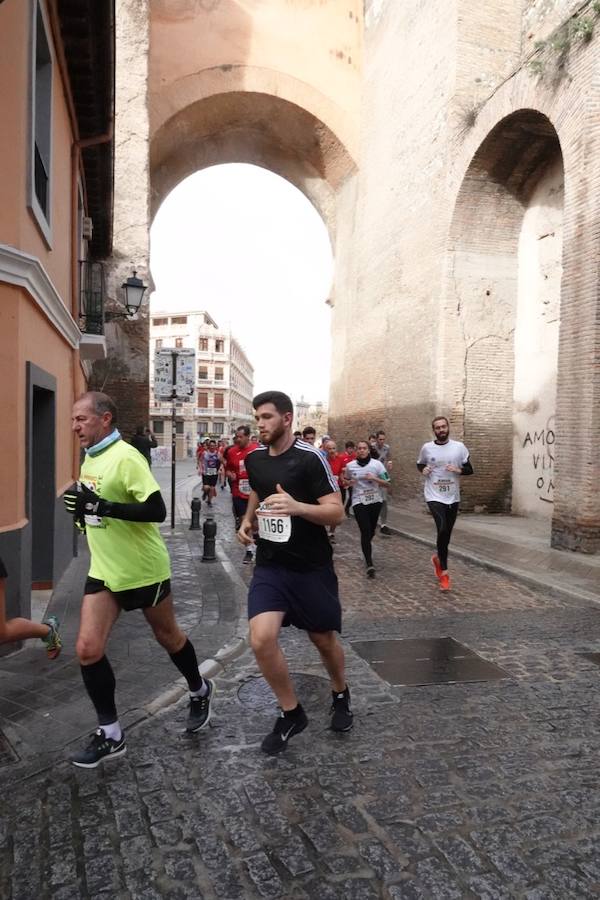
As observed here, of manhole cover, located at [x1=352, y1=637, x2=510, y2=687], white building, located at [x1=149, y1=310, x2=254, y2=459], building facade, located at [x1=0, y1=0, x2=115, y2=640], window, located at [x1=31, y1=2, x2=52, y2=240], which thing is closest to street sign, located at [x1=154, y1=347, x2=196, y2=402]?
building facade, located at [x1=0, y1=0, x2=115, y2=640]

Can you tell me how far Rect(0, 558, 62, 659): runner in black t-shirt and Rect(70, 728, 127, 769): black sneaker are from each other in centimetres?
79

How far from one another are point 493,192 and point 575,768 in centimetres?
1358

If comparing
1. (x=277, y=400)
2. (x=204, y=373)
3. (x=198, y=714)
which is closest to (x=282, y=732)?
(x=198, y=714)

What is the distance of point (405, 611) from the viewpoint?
21.5ft

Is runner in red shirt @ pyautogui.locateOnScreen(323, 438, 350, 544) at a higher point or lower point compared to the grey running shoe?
higher

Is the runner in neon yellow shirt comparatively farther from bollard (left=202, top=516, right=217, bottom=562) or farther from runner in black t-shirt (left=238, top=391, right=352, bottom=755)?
bollard (left=202, top=516, right=217, bottom=562)

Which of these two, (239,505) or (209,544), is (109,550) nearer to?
(209,544)

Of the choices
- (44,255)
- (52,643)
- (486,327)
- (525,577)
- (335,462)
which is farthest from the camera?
(486,327)

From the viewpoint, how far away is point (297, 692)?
170 inches

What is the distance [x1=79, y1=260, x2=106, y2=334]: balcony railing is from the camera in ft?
35.5

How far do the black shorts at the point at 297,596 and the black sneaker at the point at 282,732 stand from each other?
50 centimetres

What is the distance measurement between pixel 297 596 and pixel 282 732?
2.41 feet

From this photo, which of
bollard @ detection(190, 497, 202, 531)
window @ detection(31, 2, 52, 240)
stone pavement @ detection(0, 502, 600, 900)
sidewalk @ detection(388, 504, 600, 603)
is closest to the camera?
stone pavement @ detection(0, 502, 600, 900)

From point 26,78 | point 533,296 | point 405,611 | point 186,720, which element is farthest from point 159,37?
point 186,720
